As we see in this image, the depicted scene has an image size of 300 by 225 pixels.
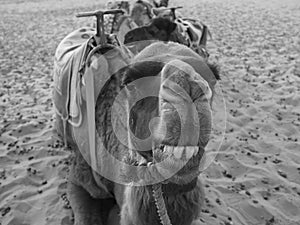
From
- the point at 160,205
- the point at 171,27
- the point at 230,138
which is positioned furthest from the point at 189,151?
the point at 230,138

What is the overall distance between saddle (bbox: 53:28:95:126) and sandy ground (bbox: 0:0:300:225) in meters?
0.91

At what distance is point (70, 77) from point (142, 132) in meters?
1.71

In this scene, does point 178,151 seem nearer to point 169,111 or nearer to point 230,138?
point 169,111

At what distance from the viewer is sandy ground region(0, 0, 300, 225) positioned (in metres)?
3.30

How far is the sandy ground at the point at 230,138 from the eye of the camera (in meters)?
3.30

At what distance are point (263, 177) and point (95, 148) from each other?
207 cm

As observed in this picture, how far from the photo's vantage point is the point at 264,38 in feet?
30.9

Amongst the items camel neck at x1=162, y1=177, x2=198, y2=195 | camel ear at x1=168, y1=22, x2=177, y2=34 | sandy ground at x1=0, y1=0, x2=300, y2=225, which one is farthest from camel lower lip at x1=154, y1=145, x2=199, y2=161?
sandy ground at x1=0, y1=0, x2=300, y2=225

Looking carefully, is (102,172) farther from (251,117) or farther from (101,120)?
(251,117)

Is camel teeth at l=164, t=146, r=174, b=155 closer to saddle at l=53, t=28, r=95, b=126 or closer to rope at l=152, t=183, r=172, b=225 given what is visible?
rope at l=152, t=183, r=172, b=225

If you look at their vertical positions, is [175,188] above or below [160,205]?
above

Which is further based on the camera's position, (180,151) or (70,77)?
(70,77)

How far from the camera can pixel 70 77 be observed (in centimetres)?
306

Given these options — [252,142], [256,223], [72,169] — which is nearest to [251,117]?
[252,142]
